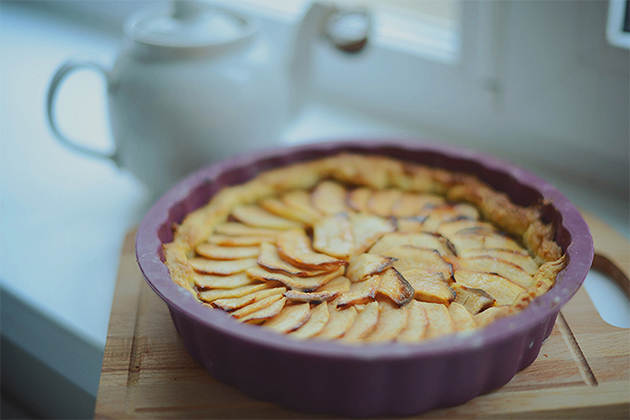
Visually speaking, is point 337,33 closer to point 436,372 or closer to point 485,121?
point 485,121

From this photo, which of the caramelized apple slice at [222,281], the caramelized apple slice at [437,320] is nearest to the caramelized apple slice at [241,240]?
the caramelized apple slice at [222,281]

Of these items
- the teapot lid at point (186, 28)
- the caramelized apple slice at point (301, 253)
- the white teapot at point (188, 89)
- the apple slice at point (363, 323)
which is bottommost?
the caramelized apple slice at point (301, 253)

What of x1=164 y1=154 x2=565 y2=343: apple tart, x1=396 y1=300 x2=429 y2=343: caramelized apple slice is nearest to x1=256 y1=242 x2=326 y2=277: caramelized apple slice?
x1=164 y1=154 x2=565 y2=343: apple tart

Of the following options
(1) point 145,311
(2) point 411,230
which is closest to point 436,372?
(2) point 411,230

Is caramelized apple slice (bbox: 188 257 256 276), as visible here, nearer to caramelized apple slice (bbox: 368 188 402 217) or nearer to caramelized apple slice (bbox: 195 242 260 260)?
caramelized apple slice (bbox: 195 242 260 260)

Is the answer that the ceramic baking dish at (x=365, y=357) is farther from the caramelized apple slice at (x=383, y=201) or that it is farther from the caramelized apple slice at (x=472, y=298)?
the caramelized apple slice at (x=383, y=201)
